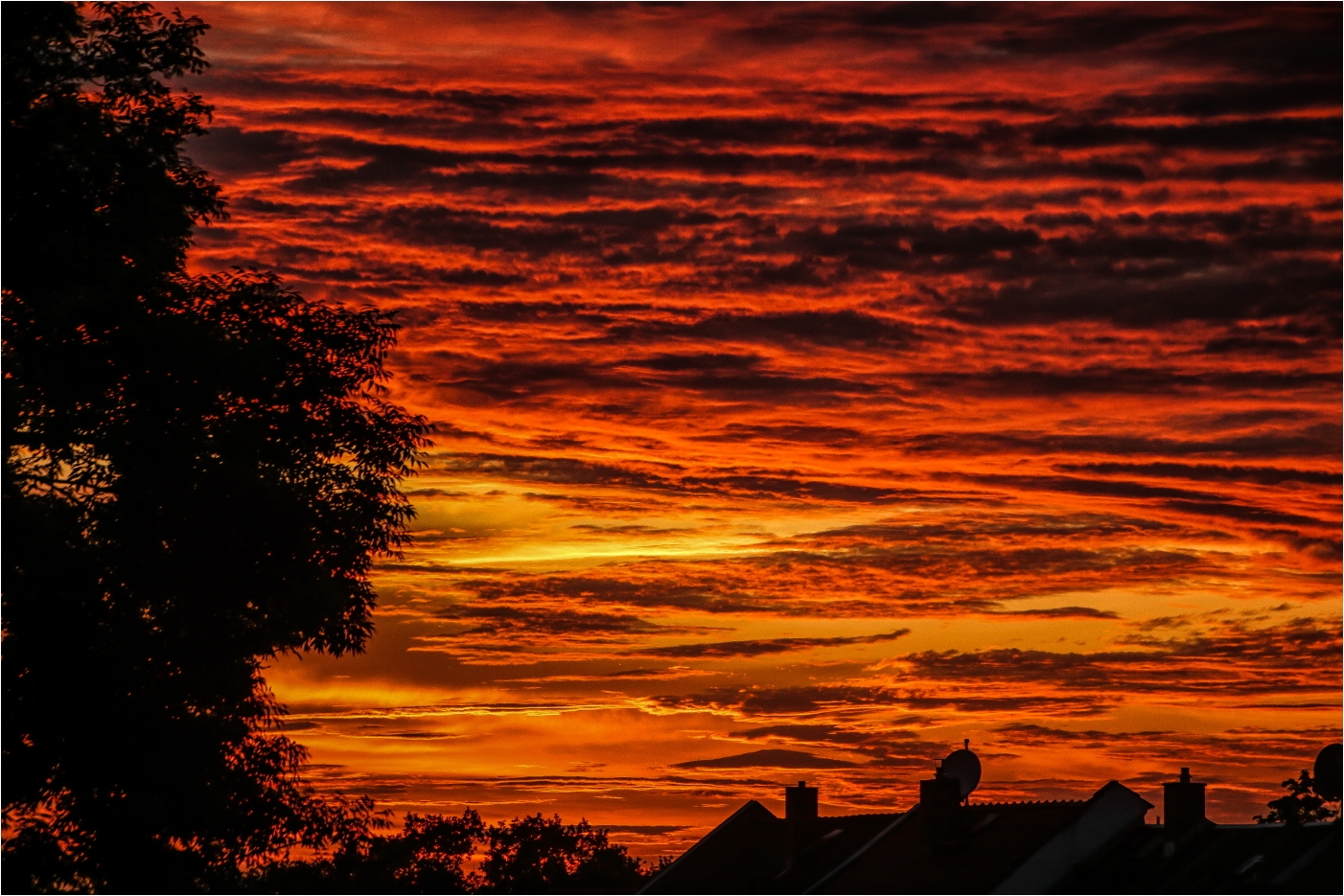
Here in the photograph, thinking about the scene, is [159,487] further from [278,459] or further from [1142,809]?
[1142,809]

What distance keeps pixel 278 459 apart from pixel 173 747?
4638 mm

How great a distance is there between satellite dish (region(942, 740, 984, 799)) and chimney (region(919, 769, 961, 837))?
24cm

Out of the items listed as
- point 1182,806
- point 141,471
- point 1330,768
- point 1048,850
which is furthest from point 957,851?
point 141,471

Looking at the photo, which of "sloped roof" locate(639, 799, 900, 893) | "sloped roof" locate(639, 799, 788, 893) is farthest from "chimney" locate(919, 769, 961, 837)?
"sloped roof" locate(639, 799, 788, 893)

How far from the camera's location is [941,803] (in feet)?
142

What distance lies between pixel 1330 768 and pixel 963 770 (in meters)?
11.5

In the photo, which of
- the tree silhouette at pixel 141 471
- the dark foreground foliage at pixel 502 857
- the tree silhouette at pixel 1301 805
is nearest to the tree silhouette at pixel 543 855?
the dark foreground foliage at pixel 502 857

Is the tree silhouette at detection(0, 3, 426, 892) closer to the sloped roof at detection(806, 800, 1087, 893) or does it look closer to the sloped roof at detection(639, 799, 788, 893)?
the sloped roof at detection(806, 800, 1087, 893)

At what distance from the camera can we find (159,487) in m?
23.5

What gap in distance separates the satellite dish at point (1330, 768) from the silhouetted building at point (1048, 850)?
35.6 inches

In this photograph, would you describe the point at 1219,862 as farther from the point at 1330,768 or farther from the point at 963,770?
the point at 963,770

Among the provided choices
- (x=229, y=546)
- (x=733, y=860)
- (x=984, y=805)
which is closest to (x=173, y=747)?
(x=229, y=546)

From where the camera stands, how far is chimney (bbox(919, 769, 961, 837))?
43031mm

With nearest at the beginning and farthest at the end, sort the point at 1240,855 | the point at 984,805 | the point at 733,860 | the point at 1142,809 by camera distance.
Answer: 1. the point at 1240,855
2. the point at 1142,809
3. the point at 984,805
4. the point at 733,860
